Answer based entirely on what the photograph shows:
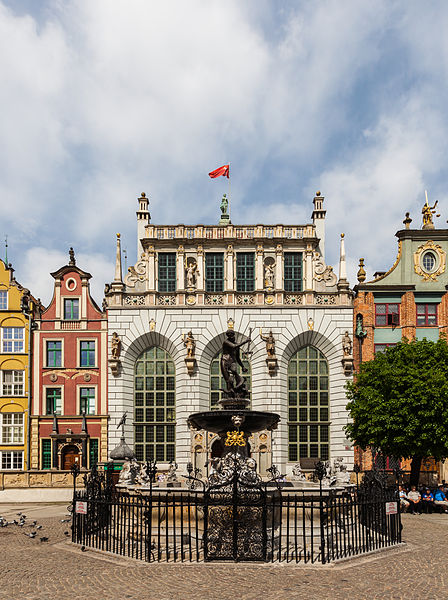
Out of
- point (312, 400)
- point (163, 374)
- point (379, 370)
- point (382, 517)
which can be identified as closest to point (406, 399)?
point (379, 370)

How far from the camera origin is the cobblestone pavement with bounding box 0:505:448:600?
11906mm

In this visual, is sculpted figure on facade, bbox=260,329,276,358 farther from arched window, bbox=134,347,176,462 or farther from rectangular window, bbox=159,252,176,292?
rectangular window, bbox=159,252,176,292

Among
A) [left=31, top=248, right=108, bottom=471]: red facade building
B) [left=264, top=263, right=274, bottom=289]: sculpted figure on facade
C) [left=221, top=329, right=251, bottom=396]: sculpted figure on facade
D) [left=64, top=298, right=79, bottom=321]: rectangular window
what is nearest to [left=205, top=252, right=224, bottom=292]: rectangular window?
[left=264, top=263, right=274, bottom=289]: sculpted figure on facade

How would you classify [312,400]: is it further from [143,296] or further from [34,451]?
[34,451]

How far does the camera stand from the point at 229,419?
18922mm

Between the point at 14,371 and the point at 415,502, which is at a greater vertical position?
the point at 14,371

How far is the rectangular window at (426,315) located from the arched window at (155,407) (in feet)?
56.1

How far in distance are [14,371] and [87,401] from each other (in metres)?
5.41

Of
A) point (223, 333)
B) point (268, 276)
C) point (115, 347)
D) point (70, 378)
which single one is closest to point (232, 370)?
point (223, 333)

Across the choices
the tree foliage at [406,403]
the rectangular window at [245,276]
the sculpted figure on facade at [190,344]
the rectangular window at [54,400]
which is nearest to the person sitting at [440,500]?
the tree foliage at [406,403]

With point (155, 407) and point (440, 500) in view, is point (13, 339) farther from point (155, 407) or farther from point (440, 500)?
point (440, 500)

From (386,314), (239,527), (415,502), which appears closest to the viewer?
(239,527)

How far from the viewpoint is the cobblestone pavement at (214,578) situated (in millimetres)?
11906

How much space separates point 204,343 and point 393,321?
42.1 feet
